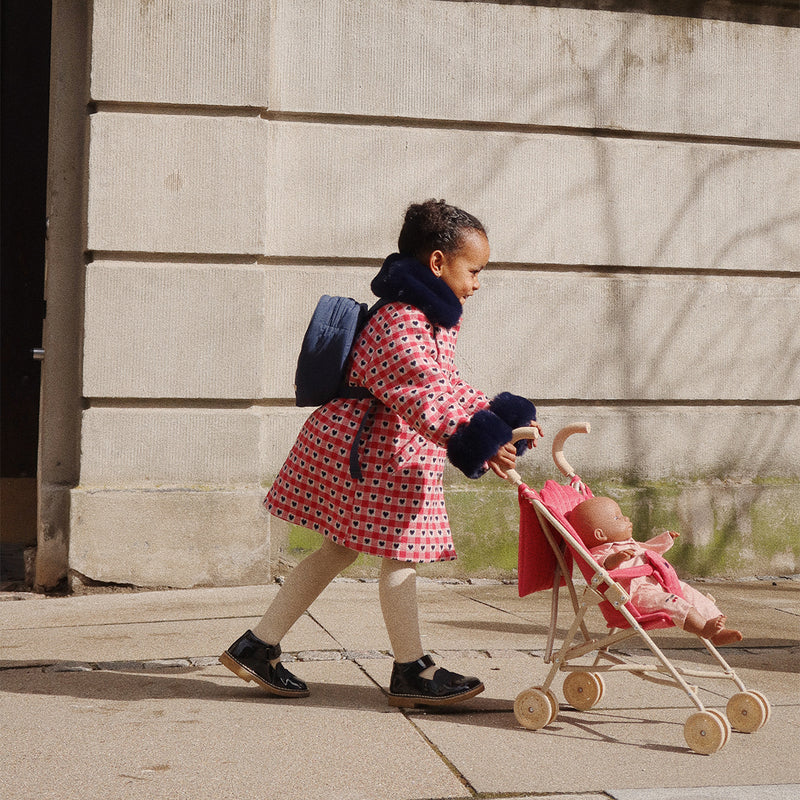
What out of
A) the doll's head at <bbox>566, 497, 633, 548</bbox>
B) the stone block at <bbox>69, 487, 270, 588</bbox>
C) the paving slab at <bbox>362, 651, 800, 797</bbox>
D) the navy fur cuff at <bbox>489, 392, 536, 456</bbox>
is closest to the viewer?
the paving slab at <bbox>362, 651, 800, 797</bbox>

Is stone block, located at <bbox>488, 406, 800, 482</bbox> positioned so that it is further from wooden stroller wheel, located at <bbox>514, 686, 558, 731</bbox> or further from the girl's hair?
wooden stroller wheel, located at <bbox>514, 686, 558, 731</bbox>

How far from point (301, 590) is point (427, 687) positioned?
551mm

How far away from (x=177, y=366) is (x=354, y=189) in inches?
56.1

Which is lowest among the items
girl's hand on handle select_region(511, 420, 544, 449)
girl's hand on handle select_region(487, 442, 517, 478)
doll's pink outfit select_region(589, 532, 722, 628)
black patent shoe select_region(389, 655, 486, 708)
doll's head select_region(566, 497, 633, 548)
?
black patent shoe select_region(389, 655, 486, 708)

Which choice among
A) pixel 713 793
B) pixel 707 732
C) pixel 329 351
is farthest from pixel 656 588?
pixel 329 351

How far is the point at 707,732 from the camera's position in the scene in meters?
3.14

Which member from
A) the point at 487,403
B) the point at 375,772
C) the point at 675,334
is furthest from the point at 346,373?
the point at 675,334

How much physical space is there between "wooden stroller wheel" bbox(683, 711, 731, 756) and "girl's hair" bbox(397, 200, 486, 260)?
1.69 metres

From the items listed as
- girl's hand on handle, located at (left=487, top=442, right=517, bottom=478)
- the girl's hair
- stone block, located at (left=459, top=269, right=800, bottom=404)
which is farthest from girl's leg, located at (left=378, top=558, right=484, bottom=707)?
stone block, located at (left=459, top=269, right=800, bottom=404)

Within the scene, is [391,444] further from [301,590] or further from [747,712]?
[747,712]

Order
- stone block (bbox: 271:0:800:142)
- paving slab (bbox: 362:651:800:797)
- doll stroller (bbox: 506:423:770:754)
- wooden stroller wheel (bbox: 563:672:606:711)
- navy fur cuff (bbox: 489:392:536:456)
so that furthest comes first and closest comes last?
stone block (bbox: 271:0:800:142)
wooden stroller wheel (bbox: 563:672:606:711)
navy fur cuff (bbox: 489:392:536:456)
doll stroller (bbox: 506:423:770:754)
paving slab (bbox: 362:651:800:797)

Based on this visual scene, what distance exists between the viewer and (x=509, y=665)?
4.19m

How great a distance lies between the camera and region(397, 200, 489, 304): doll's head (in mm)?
3664

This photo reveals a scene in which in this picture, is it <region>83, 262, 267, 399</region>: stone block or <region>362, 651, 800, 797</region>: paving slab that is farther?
<region>83, 262, 267, 399</region>: stone block
